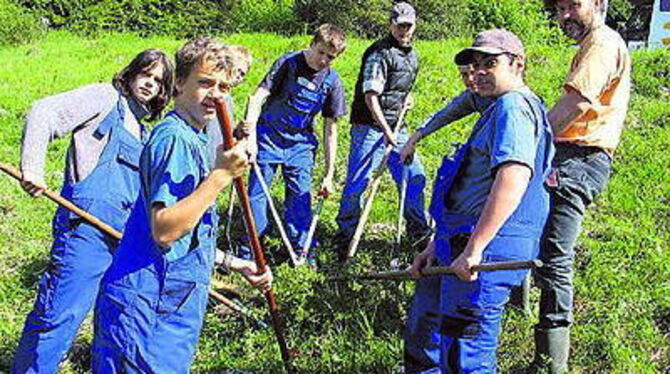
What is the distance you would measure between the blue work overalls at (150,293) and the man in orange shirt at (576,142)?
1896 millimetres

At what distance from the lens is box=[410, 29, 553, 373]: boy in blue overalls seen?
2.92 m

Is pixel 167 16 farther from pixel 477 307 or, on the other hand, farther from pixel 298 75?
pixel 477 307

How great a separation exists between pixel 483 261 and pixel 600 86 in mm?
1193

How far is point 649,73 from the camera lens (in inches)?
418

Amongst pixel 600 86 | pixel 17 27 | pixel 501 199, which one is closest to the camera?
pixel 501 199

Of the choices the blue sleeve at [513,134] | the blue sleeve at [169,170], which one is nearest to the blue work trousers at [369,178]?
the blue sleeve at [513,134]

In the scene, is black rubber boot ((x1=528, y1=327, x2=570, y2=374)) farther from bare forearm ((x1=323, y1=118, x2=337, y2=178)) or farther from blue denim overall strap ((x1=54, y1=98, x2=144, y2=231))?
bare forearm ((x1=323, y1=118, x2=337, y2=178))

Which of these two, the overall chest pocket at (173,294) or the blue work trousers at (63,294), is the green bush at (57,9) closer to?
the blue work trousers at (63,294)

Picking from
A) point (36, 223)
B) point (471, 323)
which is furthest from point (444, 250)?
point (36, 223)

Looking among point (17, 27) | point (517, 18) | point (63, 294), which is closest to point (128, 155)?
point (63, 294)

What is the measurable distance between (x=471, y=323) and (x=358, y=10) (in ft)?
50.7

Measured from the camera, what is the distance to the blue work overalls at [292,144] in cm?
568

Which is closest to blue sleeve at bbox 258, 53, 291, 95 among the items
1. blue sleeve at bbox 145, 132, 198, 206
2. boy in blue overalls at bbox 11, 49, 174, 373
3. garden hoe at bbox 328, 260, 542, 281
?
garden hoe at bbox 328, 260, 542, 281

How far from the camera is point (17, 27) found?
18.1 metres
